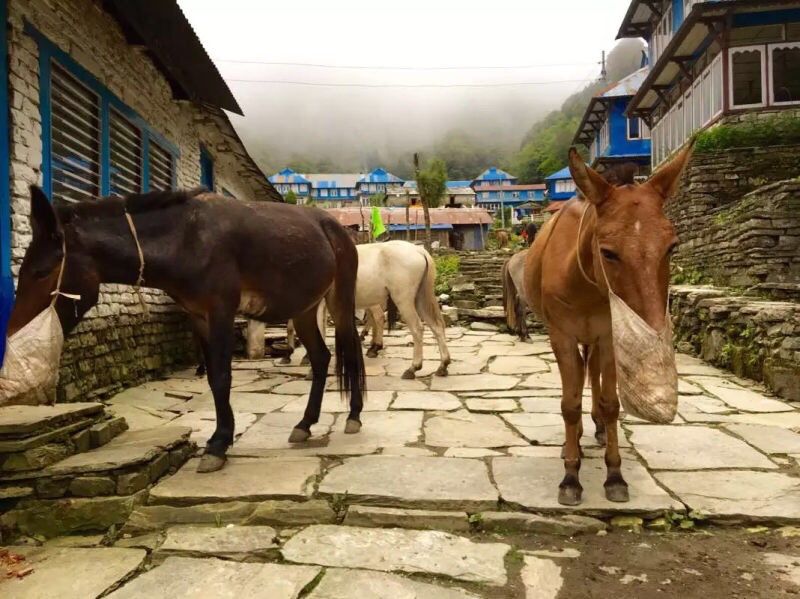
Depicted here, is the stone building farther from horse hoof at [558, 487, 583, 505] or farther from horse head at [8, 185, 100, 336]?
horse hoof at [558, 487, 583, 505]

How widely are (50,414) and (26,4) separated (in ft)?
11.1

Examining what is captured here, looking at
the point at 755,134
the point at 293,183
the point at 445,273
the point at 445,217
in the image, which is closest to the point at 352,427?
the point at 755,134

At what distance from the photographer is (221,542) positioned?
102 inches

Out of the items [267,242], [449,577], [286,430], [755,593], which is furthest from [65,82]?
[755,593]

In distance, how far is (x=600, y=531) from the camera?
8.82ft

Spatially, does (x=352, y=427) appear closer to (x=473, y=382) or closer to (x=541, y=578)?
(x=541, y=578)

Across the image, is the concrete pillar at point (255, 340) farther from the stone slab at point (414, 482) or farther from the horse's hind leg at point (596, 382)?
the horse's hind leg at point (596, 382)

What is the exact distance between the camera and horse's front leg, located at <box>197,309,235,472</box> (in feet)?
11.0

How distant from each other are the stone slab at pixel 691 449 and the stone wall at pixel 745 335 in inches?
66.1

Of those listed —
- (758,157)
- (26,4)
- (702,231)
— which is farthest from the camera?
(758,157)

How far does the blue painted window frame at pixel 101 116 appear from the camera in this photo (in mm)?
4570

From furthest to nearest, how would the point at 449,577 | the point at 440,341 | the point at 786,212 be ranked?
the point at 786,212
the point at 440,341
the point at 449,577

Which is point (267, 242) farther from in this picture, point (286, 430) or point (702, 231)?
point (702, 231)

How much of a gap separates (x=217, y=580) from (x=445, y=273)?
55.1 ft
